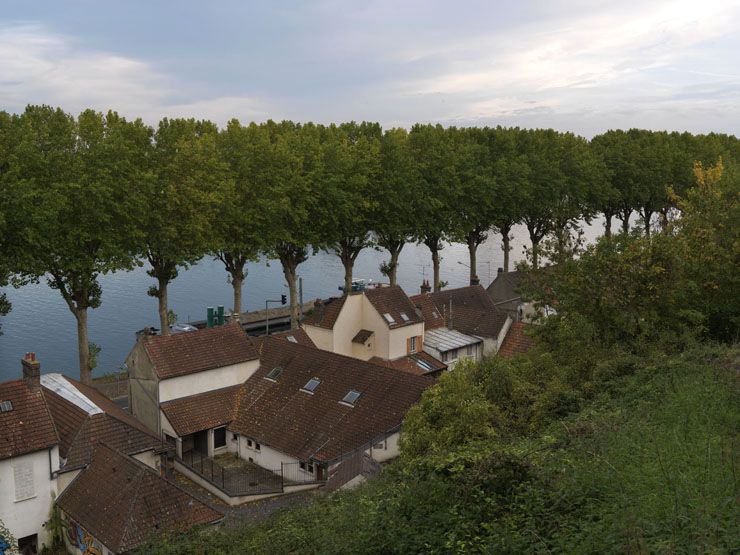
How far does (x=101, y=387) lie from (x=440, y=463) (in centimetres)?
3158

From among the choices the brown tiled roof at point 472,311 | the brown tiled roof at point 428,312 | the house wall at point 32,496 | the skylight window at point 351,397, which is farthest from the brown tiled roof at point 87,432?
the brown tiled roof at point 472,311

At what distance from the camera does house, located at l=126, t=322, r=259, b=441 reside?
30359 mm

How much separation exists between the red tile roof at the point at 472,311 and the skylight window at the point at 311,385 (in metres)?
16.1

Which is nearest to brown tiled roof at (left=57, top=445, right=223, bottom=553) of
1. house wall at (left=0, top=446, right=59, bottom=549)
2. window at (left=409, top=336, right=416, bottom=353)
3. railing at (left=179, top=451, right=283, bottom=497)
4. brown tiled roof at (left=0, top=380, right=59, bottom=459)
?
house wall at (left=0, top=446, right=59, bottom=549)

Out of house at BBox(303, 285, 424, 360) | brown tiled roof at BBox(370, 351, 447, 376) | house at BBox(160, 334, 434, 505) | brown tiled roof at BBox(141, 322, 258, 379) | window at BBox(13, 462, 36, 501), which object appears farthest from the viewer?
house at BBox(303, 285, 424, 360)

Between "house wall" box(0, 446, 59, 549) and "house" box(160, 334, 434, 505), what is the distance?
6345 mm

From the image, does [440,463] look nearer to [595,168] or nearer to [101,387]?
[101,387]

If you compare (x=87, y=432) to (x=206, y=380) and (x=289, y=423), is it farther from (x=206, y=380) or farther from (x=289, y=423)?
(x=289, y=423)

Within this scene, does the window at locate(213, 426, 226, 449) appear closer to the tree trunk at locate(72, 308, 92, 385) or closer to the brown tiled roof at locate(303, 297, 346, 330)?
the tree trunk at locate(72, 308, 92, 385)

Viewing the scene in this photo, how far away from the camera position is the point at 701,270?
2627 centimetres

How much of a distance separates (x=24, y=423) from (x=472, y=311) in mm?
29977

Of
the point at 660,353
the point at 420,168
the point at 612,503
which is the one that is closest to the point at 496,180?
the point at 420,168

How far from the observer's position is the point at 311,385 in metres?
31.2

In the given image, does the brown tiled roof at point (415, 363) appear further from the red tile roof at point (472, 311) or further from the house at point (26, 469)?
the house at point (26, 469)
